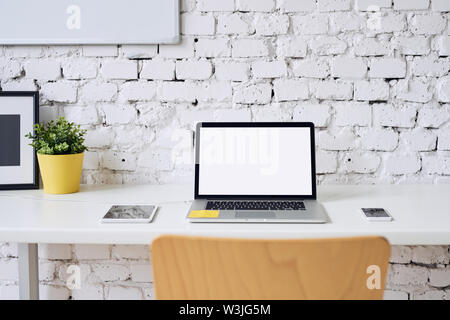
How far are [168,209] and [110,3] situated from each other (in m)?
0.82

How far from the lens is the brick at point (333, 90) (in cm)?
160

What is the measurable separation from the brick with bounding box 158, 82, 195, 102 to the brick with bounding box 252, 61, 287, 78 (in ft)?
0.83

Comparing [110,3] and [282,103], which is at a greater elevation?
[110,3]

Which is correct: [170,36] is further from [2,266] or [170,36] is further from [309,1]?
[2,266]

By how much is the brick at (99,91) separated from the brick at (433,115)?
1182 millimetres

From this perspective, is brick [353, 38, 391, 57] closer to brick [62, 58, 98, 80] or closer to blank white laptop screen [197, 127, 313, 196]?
blank white laptop screen [197, 127, 313, 196]

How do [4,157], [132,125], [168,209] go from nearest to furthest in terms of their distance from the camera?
[168,209] < [4,157] < [132,125]

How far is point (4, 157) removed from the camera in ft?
5.07

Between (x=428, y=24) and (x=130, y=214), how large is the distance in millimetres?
1270

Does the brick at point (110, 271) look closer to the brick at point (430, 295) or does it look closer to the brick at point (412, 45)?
the brick at point (430, 295)

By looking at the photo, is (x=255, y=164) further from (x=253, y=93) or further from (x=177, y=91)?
(x=177, y=91)

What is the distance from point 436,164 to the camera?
1.62 metres

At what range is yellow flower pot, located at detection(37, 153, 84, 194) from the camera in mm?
1452

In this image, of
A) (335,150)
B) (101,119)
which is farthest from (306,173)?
(101,119)
